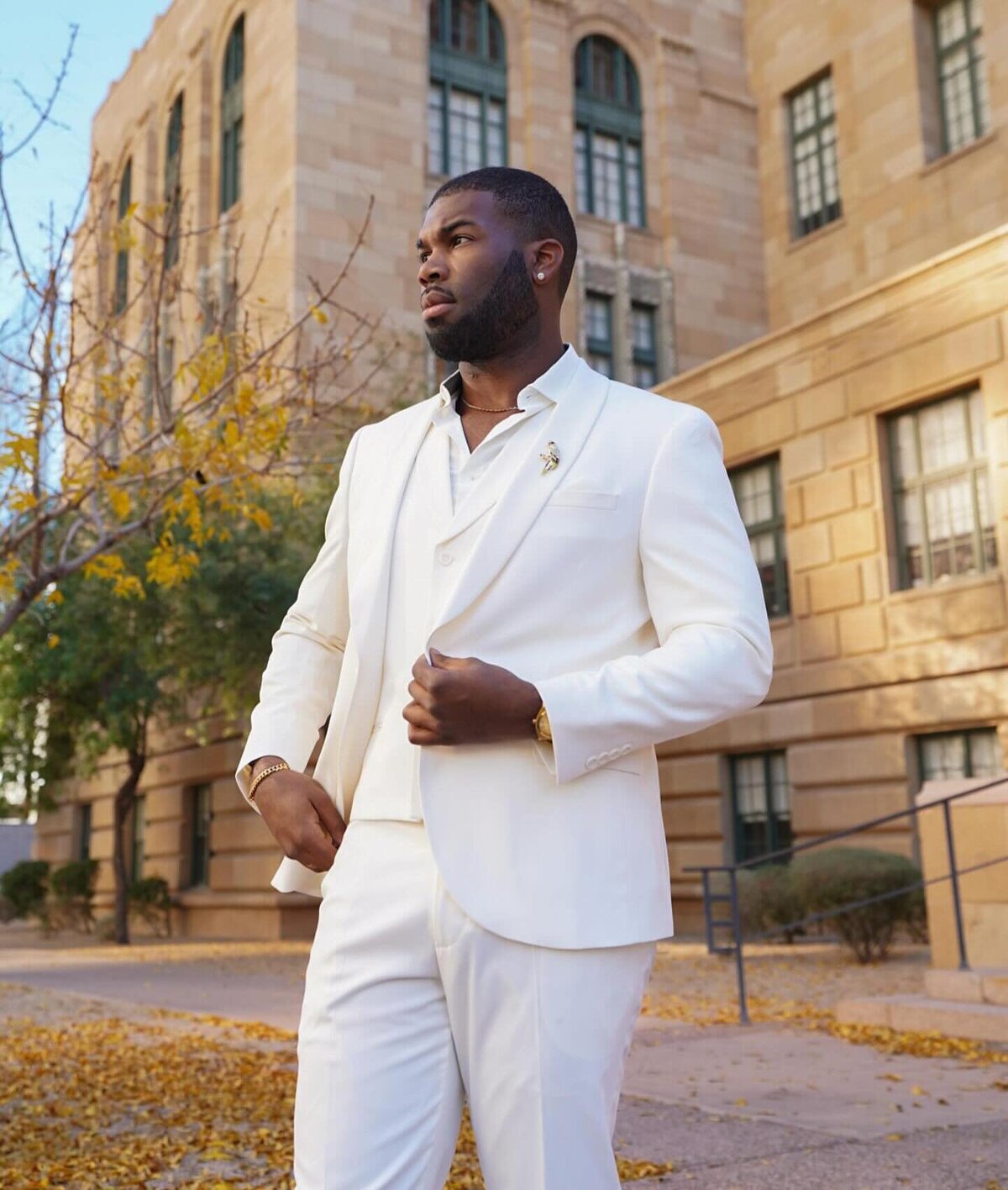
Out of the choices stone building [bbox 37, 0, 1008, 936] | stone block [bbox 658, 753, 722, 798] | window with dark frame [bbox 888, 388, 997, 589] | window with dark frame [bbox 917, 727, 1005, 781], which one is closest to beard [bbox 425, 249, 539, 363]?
stone building [bbox 37, 0, 1008, 936]

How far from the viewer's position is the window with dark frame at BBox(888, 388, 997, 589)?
59.9ft

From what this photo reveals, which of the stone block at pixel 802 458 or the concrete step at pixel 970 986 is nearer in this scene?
the concrete step at pixel 970 986

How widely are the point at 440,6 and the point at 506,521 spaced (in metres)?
30.3

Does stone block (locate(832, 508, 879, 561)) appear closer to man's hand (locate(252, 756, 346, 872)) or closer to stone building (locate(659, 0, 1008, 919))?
stone building (locate(659, 0, 1008, 919))

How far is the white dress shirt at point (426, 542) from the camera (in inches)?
96.6

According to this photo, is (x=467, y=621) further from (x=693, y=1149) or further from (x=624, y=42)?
(x=624, y=42)

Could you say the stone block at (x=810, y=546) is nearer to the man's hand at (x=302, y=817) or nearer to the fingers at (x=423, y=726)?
the man's hand at (x=302, y=817)

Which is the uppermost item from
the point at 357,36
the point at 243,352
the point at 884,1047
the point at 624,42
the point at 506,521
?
the point at 624,42

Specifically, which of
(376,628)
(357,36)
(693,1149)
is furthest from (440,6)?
(376,628)

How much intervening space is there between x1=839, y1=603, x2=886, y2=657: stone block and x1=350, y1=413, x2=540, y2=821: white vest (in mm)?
17402

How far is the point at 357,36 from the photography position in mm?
28062

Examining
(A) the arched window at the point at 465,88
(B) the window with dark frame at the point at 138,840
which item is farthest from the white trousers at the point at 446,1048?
(B) the window with dark frame at the point at 138,840

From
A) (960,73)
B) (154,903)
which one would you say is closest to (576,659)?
(154,903)

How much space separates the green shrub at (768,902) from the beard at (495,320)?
14568 millimetres
